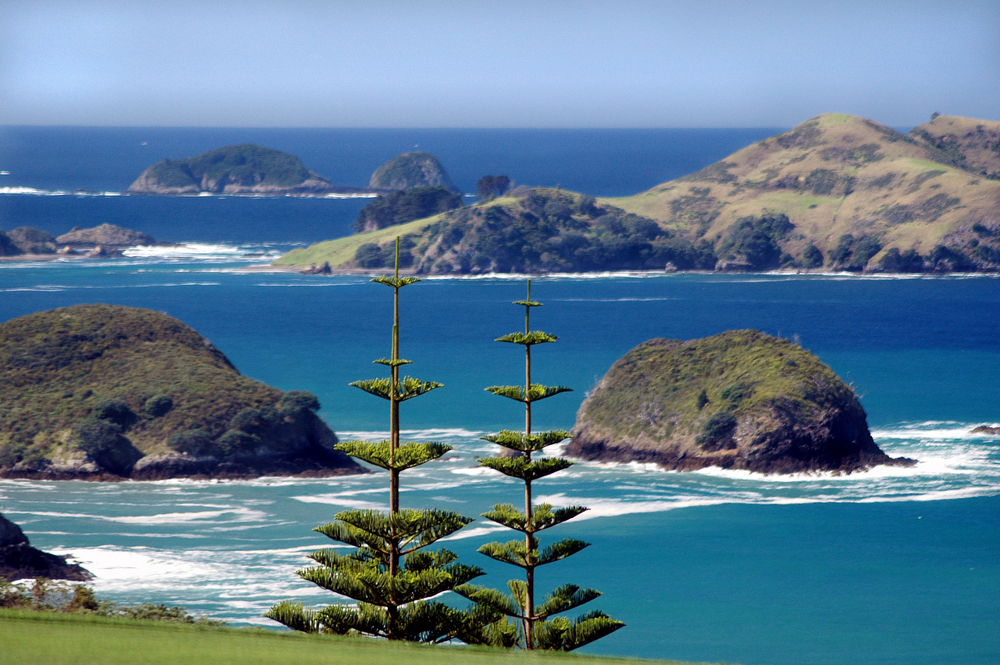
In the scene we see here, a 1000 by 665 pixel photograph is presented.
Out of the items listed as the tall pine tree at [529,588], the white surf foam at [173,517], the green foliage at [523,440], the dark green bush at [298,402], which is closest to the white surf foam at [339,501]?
the white surf foam at [173,517]

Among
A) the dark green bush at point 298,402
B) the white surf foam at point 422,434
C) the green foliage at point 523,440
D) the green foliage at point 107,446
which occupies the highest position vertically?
the green foliage at point 523,440

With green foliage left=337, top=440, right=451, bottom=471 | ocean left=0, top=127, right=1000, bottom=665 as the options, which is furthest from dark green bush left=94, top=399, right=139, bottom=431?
green foliage left=337, top=440, right=451, bottom=471

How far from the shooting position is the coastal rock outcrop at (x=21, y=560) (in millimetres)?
57950

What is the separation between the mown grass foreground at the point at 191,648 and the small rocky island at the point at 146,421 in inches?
2240

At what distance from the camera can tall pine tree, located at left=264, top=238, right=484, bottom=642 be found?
99.2 feet

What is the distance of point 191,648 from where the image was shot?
24156 millimetres

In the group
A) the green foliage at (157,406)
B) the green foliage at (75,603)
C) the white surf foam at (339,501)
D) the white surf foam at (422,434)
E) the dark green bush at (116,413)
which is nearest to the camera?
the green foliage at (75,603)

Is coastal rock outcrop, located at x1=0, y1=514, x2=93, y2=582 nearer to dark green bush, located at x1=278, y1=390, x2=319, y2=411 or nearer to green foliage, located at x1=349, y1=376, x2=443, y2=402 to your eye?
dark green bush, located at x1=278, y1=390, x2=319, y2=411

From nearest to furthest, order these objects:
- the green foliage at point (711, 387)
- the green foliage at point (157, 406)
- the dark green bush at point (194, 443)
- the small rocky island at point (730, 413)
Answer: the small rocky island at point (730, 413) < the green foliage at point (711, 387) < the dark green bush at point (194, 443) < the green foliage at point (157, 406)

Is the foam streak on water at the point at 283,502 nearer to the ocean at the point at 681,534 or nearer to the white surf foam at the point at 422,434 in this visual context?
the ocean at the point at 681,534

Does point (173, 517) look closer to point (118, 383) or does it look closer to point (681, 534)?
point (118, 383)

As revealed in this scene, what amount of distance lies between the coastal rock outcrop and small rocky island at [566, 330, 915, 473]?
37807mm

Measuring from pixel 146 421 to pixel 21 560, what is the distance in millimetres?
28436

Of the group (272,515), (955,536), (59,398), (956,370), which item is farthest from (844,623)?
(956,370)
